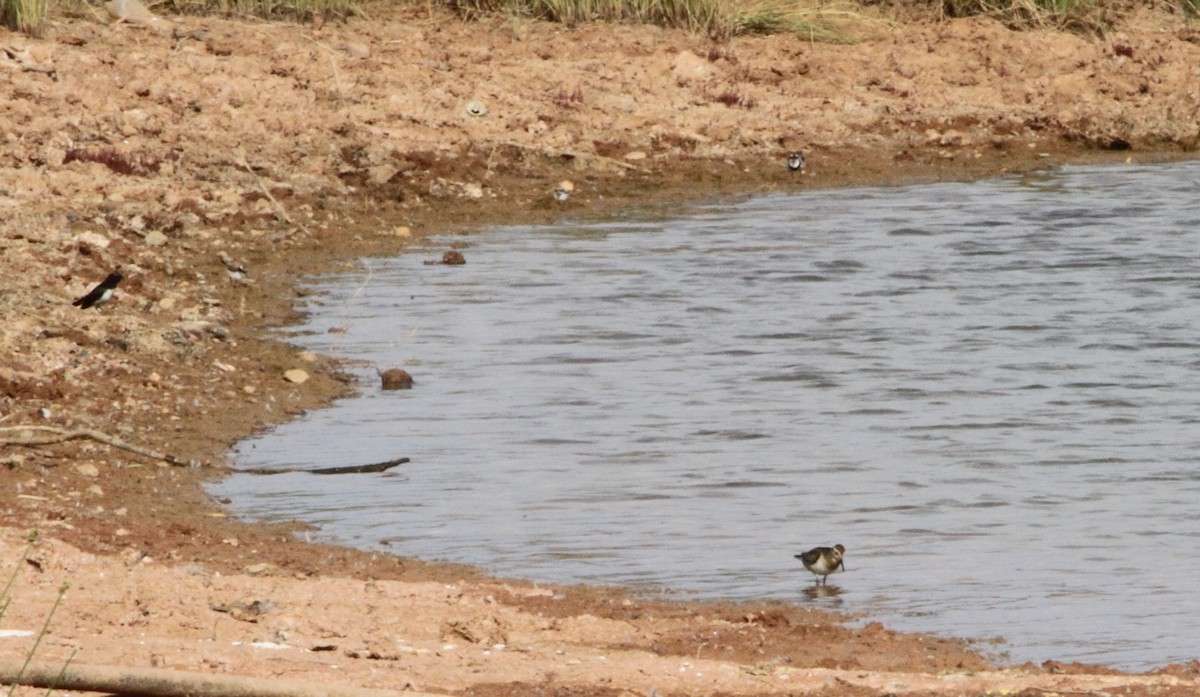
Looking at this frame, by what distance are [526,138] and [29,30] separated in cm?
377

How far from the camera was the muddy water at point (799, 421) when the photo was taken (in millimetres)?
7000

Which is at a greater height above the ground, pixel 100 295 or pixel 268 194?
pixel 100 295

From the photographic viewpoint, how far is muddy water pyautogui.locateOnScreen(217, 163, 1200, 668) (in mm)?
7000

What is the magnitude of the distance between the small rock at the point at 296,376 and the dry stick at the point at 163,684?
507 cm

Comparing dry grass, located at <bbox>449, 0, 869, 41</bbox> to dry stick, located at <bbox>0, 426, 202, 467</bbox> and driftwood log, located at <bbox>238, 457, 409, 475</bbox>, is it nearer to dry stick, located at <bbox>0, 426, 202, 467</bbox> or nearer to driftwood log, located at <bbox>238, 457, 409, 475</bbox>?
driftwood log, located at <bbox>238, 457, 409, 475</bbox>

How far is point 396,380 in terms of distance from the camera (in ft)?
31.4

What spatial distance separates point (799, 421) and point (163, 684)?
498 centimetres

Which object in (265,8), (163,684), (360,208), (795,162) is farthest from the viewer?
(265,8)

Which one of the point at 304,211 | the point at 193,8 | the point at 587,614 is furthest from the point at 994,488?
the point at 193,8

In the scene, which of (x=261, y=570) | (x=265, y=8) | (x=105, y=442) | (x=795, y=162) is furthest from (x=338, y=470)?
(x=265, y=8)

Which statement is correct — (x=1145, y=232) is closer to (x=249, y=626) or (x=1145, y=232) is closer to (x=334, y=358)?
(x=334, y=358)

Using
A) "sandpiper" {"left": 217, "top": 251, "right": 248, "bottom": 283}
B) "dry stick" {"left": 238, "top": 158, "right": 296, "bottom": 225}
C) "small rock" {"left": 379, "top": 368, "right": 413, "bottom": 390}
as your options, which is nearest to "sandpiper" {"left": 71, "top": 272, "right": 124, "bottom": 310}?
"small rock" {"left": 379, "top": 368, "right": 413, "bottom": 390}

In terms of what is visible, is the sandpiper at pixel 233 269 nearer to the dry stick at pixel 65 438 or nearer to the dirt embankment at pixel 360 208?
the dirt embankment at pixel 360 208

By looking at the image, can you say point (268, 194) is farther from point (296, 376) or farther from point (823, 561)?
point (823, 561)
